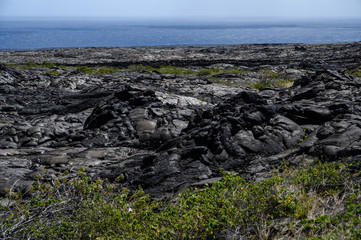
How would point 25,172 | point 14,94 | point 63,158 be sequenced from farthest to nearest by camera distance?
point 14,94 < point 63,158 < point 25,172

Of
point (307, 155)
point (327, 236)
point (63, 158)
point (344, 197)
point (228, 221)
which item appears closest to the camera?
point (327, 236)

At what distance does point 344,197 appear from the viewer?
19.7 feet

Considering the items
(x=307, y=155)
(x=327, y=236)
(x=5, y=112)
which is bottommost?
(x=5, y=112)

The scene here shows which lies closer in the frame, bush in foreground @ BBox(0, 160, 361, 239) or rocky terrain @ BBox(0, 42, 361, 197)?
bush in foreground @ BBox(0, 160, 361, 239)

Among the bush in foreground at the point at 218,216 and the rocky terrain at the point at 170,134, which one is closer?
the bush in foreground at the point at 218,216

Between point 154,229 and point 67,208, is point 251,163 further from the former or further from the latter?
point 67,208

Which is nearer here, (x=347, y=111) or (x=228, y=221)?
(x=228, y=221)

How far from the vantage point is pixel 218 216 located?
5695mm

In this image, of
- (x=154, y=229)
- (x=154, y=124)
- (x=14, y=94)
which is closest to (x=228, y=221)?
(x=154, y=229)

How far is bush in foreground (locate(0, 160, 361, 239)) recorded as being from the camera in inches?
203

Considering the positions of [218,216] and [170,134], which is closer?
[218,216]

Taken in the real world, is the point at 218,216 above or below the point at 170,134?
above

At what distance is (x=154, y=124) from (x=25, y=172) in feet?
19.4

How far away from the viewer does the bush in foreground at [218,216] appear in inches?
203
